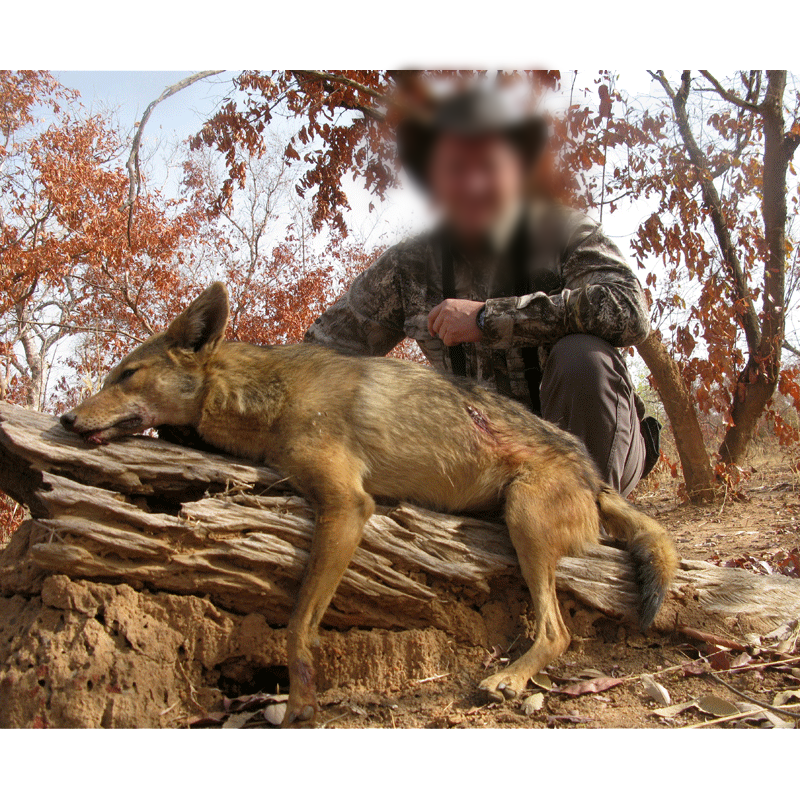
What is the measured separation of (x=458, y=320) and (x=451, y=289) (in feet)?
2.07

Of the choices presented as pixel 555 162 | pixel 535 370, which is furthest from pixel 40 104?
pixel 535 370

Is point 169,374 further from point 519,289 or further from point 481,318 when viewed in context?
point 519,289

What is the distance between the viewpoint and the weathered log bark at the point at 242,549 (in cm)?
239

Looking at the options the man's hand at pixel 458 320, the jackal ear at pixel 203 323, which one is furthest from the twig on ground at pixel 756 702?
the jackal ear at pixel 203 323

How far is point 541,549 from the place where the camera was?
110 inches

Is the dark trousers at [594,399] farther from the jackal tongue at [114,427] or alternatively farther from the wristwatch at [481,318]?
the jackal tongue at [114,427]

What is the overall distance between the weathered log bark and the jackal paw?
305 millimetres

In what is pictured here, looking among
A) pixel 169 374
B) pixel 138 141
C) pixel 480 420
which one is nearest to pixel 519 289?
pixel 480 420

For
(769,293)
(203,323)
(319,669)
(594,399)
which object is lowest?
(319,669)

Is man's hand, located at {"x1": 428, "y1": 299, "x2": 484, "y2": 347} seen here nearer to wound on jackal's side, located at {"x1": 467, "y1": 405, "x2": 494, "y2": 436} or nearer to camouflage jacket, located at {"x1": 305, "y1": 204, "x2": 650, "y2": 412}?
camouflage jacket, located at {"x1": 305, "y1": 204, "x2": 650, "y2": 412}

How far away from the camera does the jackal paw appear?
2453 mm

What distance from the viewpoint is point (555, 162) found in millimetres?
3834

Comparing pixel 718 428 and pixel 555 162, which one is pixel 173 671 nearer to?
pixel 555 162

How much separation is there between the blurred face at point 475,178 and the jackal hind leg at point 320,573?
184cm
